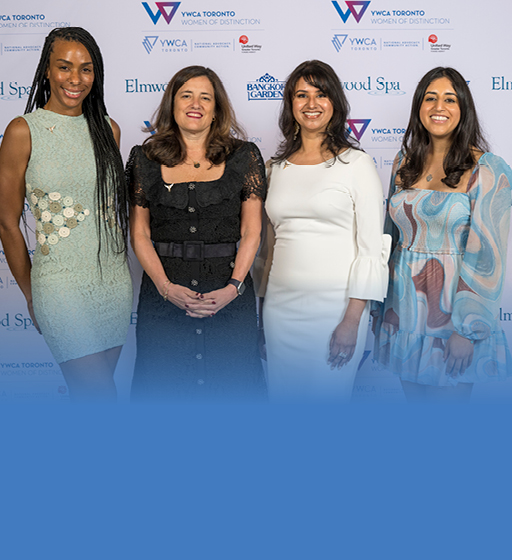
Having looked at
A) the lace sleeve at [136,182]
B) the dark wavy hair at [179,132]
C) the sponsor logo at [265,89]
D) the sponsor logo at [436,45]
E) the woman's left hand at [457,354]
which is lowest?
the woman's left hand at [457,354]

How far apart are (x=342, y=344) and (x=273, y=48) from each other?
1636mm

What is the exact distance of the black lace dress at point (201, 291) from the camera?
1.97 m

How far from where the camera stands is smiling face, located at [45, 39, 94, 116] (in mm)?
1802

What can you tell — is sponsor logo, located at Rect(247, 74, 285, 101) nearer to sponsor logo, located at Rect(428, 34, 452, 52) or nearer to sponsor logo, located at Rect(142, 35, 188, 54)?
sponsor logo, located at Rect(142, 35, 188, 54)

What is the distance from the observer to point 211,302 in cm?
194

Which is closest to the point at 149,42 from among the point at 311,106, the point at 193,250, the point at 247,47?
the point at 247,47

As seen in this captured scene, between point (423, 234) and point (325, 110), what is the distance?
0.59m

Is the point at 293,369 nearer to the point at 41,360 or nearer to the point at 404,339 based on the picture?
the point at 404,339

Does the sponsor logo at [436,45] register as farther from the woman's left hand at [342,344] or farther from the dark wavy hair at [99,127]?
the dark wavy hair at [99,127]

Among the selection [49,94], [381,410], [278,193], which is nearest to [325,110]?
[278,193]

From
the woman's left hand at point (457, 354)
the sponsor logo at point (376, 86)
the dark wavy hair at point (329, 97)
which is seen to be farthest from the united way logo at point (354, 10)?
the woman's left hand at point (457, 354)

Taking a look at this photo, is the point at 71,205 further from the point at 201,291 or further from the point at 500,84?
the point at 500,84

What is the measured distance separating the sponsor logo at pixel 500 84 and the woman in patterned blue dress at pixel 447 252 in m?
1.03

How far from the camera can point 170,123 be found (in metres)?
2.05
